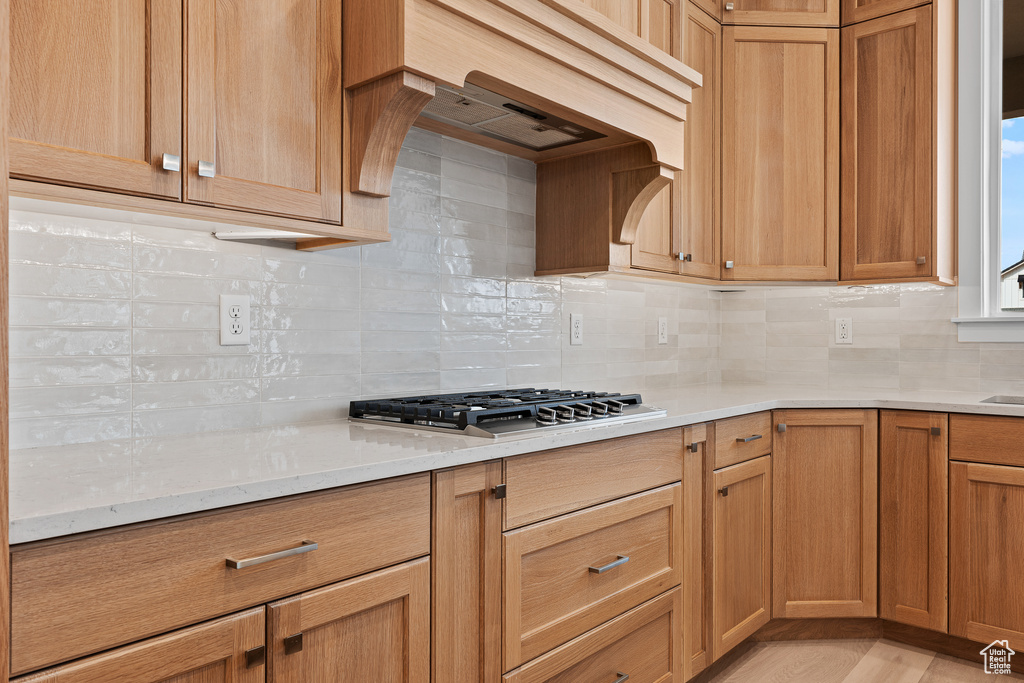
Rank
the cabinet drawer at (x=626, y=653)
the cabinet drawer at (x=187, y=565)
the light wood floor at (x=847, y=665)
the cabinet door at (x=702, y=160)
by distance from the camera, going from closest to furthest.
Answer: the cabinet drawer at (x=187, y=565), the cabinet drawer at (x=626, y=653), the light wood floor at (x=847, y=665), the cabinet door at (x=702, y=160)

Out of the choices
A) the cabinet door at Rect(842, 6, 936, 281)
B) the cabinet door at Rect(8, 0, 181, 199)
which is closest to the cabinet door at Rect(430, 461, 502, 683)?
the cabinet door at Rect(8, 0, 181, 199)

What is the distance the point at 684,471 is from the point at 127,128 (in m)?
1.59

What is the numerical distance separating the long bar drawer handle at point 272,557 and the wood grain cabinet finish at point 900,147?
245 cm

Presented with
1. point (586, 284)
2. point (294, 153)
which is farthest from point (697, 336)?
point (294, 153)

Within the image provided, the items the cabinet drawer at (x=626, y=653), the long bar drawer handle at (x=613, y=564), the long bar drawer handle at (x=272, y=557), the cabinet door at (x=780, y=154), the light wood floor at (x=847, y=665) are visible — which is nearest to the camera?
the long bar drawer handle at (x=272, y=557)

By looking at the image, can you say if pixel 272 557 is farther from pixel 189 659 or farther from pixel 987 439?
pixel 987 439

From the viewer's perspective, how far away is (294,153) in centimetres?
135

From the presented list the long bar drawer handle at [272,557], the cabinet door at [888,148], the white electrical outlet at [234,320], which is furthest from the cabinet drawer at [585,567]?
the cabinet door at [888,148]

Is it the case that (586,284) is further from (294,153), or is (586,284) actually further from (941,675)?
(941,675)

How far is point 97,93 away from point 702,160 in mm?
2202

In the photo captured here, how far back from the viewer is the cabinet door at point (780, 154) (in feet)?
9.12

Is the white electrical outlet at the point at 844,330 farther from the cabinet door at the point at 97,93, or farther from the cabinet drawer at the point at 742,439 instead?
the cabinet door at the point at 97,93

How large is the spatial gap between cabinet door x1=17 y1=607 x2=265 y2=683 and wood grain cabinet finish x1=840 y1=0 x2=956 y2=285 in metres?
2.57

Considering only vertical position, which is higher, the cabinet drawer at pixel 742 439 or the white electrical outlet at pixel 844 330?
the white electrical outlet at pixel 844 330
